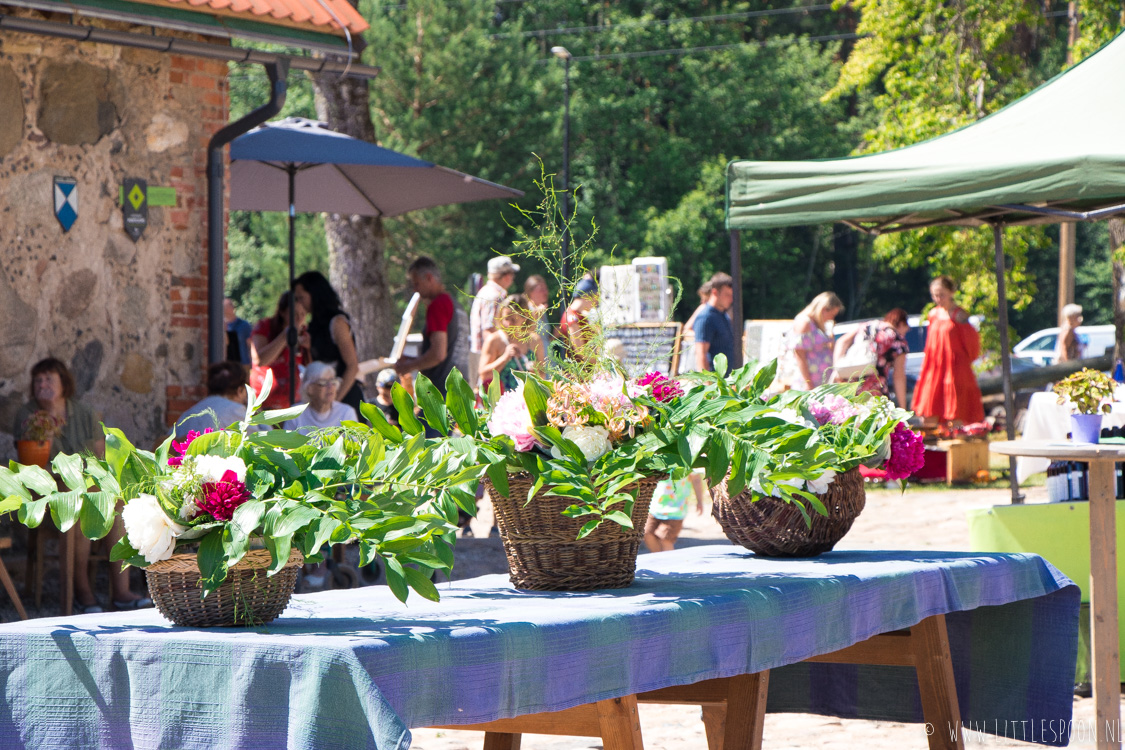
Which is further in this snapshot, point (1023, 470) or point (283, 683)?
point (1023, 470)

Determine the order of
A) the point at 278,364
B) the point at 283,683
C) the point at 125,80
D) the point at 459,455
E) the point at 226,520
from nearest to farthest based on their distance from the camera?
1. the point at 283,683
2. the point at 226,520
3. the point at 459,455
4. the point at 125,80
5. the point at 278,364

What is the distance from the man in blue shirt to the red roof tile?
332 cm

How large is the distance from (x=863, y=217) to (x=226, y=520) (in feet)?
13.6

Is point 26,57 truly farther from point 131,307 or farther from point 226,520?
point 226,520

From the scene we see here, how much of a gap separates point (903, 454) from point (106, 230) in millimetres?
4369

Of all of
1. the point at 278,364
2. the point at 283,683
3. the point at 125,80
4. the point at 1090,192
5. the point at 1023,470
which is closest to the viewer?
the point at 283,683

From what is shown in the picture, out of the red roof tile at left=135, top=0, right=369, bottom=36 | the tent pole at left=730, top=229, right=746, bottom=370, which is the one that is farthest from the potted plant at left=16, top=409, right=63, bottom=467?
the tent pole at left=730, top=229, right=746, bottom=370

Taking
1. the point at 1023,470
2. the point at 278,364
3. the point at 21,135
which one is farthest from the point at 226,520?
the point at 1023,470

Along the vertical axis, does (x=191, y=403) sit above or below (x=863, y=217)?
below

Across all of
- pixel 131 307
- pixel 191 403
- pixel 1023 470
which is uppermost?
pixel 131 307

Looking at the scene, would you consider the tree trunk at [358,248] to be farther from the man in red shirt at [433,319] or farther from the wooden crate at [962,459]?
the wooden crate at [962,459]

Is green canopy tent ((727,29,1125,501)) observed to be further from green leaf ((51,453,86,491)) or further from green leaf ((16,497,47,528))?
green leaf ((16,497,47,528))

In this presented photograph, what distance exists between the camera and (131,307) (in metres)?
6.40

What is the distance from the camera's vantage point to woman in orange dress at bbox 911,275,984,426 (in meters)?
12.2
